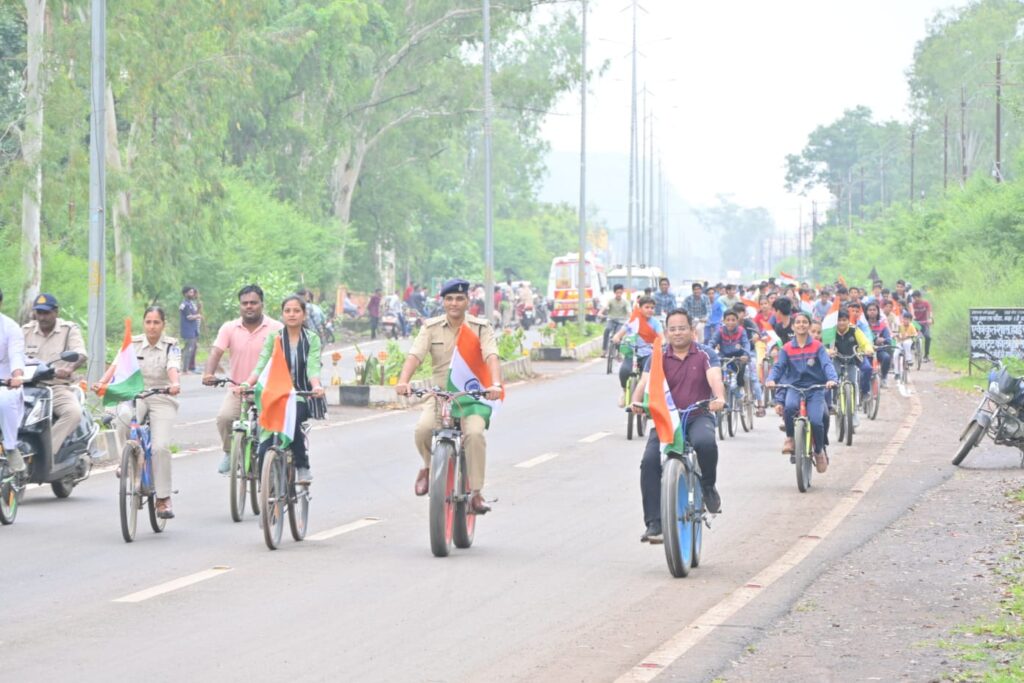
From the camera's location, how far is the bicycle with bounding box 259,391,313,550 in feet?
40.7

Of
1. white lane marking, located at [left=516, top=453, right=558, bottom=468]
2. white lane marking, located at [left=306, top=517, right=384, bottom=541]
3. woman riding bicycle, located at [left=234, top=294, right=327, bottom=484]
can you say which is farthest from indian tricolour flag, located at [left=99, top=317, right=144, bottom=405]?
white lane marking, located at [left=516, top=453, right=558, bottom=468]

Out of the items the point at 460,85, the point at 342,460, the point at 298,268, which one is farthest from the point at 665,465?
the point at 460,85

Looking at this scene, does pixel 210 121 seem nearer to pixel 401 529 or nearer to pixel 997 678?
pixel 401 529

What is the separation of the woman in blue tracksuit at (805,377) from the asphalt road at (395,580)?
0.50 m

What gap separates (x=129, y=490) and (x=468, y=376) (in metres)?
2.58

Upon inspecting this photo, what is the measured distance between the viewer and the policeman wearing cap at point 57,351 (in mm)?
14805

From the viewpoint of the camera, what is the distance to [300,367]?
13.4 m

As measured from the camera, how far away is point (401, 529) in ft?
45.8

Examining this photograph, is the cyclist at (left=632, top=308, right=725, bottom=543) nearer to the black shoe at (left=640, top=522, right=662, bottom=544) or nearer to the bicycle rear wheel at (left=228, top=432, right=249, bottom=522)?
the black shoe at (left=640, top=522, right=662, bottom=544)

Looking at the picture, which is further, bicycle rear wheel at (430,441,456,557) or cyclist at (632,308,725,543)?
bicycle rear wheel at (430,441,456,557)

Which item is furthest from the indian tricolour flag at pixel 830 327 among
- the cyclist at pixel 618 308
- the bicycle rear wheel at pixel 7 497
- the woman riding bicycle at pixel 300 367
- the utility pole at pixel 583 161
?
the utility pole at pixel 583 161

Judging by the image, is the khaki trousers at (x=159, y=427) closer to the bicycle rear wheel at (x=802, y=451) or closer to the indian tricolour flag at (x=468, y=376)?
the indian tricolour flag at (x=468, y=376)

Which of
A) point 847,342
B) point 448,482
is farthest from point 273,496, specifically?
point 847,342

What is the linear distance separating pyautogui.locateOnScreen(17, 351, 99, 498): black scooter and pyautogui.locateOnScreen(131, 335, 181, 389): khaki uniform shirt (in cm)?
73
